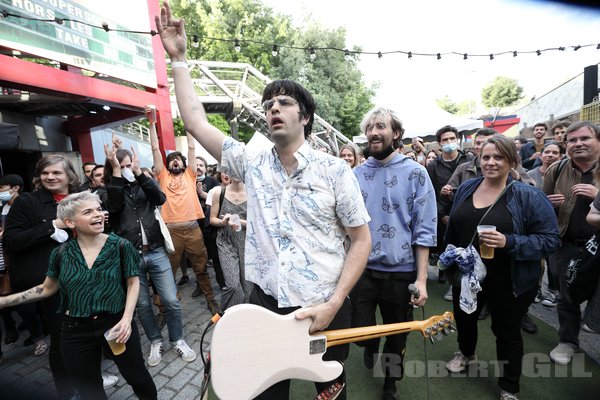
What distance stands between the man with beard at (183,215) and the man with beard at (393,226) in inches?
97.7

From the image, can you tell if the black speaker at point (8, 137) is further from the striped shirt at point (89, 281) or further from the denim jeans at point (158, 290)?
the striped shirt at point (89, 281)

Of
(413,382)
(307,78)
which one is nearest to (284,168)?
(413,382)

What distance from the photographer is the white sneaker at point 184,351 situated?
311cm

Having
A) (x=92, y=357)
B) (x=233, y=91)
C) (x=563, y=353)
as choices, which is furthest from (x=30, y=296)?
(x=233, y=91)

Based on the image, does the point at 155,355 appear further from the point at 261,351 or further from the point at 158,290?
the point at 261,351

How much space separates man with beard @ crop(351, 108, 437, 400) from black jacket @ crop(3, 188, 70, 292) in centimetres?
283

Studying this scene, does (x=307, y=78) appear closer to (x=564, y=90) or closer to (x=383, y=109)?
(x=564, y=90)

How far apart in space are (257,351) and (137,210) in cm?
243

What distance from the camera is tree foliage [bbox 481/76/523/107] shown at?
182ft

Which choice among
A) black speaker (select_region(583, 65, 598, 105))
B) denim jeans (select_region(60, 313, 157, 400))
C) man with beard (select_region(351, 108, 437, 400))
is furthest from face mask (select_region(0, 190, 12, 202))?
black speaker (select_region(583, 65, 598, 105))

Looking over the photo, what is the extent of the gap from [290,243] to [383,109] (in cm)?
151

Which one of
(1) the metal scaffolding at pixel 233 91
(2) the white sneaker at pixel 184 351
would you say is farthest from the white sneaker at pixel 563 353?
(1) the metal scaffolding at pixel 233 91

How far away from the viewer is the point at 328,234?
58.5 inches

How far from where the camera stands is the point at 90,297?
80.5 inches
